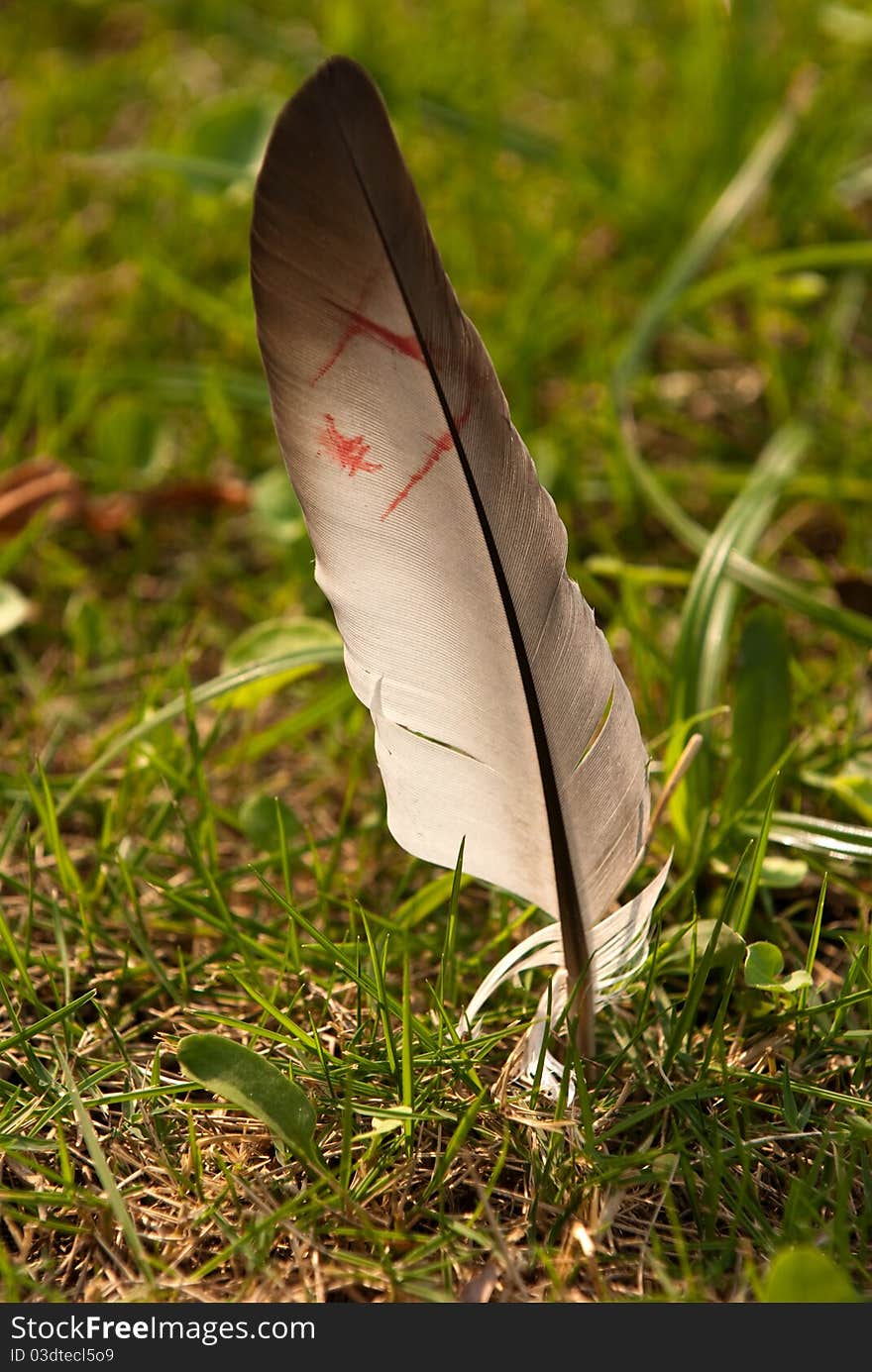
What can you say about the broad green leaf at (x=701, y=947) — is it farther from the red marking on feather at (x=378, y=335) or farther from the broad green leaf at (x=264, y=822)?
the red marking on feather at (x=378, y=335)

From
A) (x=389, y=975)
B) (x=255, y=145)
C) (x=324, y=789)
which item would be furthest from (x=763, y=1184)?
(x=255, y=145)

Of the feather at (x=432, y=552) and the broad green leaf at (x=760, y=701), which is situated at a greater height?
the feather at (x=432, y=552)

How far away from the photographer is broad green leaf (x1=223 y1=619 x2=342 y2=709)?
5.65ft

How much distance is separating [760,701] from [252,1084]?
0.80 m

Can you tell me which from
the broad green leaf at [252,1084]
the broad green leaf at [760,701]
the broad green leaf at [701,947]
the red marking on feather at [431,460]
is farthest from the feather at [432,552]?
the broad green leaf at [760,701]

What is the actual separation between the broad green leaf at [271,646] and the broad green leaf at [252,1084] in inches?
23.9

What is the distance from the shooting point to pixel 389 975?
1.53m

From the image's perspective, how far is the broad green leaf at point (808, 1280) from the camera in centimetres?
99

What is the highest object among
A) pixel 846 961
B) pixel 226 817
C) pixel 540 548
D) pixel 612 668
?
pixel 540 548

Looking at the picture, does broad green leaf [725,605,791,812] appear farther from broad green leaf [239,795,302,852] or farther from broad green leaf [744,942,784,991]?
broad green leaf [239,795,302,852]

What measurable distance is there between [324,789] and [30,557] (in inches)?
29.6

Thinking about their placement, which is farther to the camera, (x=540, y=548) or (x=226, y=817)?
(x=226, y=817)

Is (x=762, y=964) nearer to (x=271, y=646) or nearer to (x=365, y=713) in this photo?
(x=365, y=713)

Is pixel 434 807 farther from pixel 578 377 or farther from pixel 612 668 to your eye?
pixel 578 377
